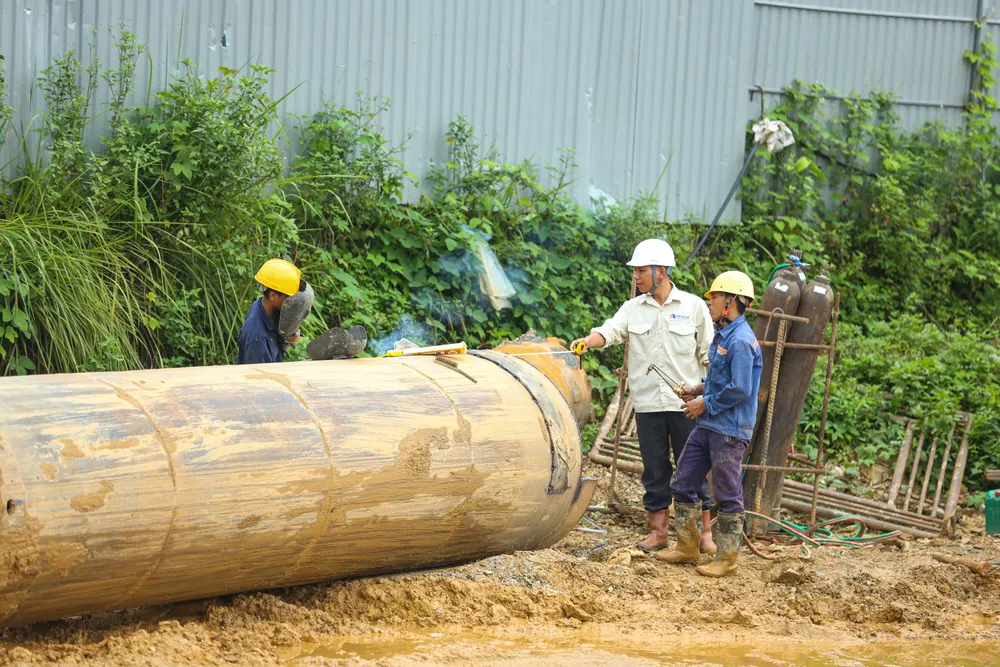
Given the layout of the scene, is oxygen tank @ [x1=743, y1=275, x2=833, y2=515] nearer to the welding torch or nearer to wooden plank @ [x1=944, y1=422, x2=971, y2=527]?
the welding torch

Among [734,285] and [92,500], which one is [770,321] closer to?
[734,285]

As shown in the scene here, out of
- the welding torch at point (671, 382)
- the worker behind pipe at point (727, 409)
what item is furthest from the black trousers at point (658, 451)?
the worker behind pipe at point (727, 409)

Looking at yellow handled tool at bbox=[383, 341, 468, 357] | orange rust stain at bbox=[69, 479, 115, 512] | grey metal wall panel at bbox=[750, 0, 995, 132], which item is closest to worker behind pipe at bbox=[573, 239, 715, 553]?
yellow handled tool at bbox=[383, 341, 468, 357]

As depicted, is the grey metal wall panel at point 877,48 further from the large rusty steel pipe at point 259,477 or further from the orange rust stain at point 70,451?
the orange rust stain at point 70,451

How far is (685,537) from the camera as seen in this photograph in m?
6.04

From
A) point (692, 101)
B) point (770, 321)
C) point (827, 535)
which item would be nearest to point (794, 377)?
point (770, 321)

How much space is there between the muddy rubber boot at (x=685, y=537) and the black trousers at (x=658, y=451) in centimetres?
26

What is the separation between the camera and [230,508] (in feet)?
13.4

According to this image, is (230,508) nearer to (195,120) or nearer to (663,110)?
(195,120)

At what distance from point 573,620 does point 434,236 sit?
4684mm

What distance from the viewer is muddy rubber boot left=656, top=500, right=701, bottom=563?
604 centimetres

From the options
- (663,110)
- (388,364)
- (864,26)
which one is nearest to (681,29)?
(663,110)

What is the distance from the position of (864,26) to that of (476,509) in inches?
331

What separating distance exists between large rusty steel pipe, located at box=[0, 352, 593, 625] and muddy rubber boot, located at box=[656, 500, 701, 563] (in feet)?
3.05
